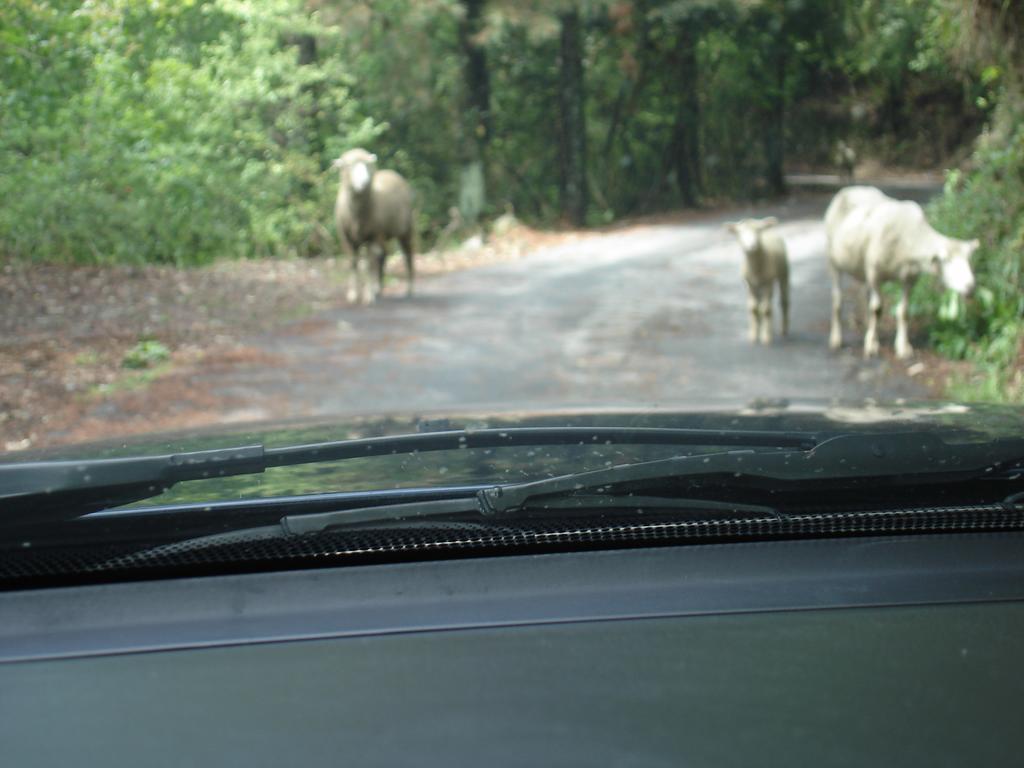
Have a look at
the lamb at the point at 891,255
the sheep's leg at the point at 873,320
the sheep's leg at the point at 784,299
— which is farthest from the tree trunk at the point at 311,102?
the sheep's leg at the point at 873,320

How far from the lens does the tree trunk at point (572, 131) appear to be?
29.7m

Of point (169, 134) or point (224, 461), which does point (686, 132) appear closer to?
point (169, 134)

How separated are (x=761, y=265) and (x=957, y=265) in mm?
2242

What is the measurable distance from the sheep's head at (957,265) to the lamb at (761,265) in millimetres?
1955

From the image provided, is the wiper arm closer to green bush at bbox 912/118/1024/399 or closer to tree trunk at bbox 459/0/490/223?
green bush at bbox 912/118/1024/399

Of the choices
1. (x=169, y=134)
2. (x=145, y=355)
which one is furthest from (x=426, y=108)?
(x=145, y=355)

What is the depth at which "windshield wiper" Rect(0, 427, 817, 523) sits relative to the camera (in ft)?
7.06

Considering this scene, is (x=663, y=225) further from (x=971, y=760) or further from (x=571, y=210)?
(x=971, y=760)

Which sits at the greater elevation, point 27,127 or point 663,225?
point 27,127

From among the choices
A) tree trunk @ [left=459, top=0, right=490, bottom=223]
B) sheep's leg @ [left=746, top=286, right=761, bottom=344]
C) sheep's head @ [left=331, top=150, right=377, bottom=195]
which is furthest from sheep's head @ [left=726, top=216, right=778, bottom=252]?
tree trunk @ [left=459, top=0, right=490, bottom=223]

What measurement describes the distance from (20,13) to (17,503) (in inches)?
464

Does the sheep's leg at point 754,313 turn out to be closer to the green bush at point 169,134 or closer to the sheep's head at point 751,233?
the sheep's head at point 751,233

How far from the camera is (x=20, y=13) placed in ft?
40.8

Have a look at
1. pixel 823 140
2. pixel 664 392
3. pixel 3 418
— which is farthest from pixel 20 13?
pixel 823 140
